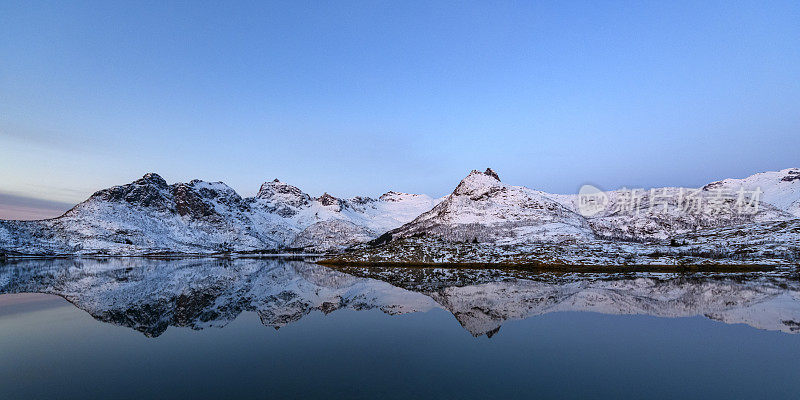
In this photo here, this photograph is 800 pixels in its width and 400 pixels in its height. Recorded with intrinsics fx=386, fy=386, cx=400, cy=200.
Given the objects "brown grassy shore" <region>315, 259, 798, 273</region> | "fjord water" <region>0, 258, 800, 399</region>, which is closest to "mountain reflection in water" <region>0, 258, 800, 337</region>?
"fjord water" <region>0, 258, 800, 399</region>

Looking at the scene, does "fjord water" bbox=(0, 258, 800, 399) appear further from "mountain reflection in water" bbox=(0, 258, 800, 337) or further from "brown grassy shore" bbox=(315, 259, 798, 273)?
"brown grassy shore" bbox=(315, 259, 798, 273)

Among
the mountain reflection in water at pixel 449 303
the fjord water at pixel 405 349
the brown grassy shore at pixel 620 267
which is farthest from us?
the brown grassy shore at pixel 620 267

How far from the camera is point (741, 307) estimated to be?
35.7 metres

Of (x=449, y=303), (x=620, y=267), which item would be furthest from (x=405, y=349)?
(x=620, y=267)

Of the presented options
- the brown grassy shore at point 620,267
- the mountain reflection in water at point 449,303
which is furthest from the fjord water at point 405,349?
the brown grassy shore at point 620,267

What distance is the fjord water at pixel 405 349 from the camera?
16109mm

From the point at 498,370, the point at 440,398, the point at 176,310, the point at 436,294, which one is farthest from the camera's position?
the point at 436,294

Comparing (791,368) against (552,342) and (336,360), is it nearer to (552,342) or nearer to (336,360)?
(552,342)

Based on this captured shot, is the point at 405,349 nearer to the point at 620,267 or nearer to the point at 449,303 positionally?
the point at 449,303

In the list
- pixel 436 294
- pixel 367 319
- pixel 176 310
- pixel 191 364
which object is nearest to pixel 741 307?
pixel 436 294

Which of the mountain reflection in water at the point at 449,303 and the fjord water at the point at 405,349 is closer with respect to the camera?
the fjord water at the point at 405,349

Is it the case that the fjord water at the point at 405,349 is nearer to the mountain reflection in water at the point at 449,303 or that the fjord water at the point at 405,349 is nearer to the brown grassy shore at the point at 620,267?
the mountain reflection in water at the point at 449,303

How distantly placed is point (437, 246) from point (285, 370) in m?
125

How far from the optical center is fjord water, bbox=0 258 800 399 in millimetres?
16109
